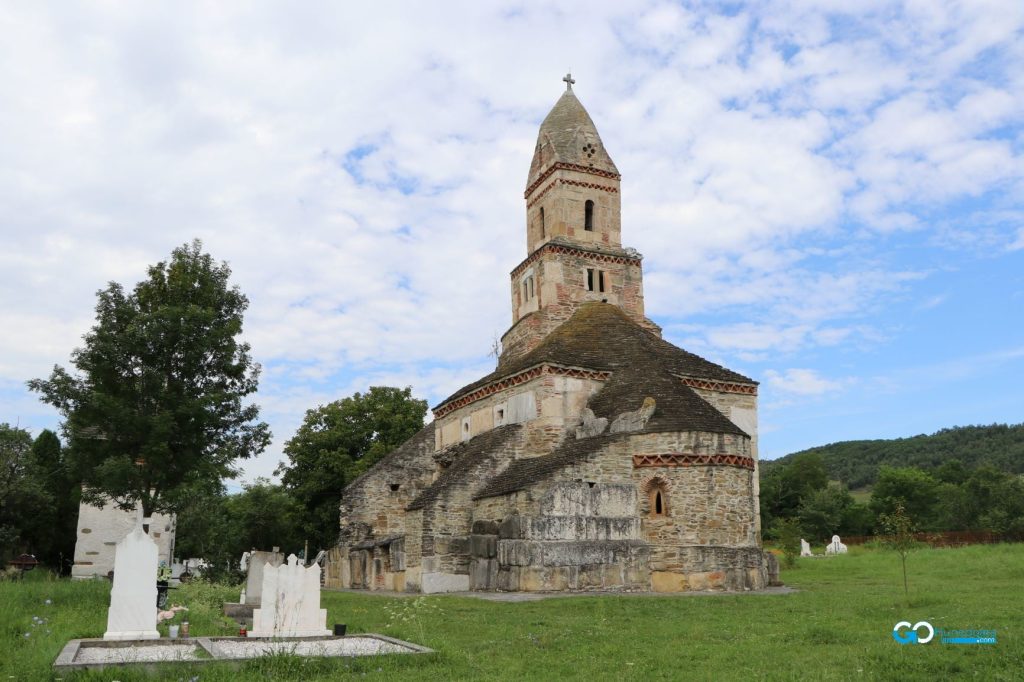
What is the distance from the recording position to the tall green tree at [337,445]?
129ft

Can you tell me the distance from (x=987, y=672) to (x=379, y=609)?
40.4ft

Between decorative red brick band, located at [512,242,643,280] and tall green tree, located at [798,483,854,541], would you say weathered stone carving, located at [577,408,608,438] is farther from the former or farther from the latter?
tall green tree, located at [798,483,854,541]

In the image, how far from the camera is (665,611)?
1495 cm

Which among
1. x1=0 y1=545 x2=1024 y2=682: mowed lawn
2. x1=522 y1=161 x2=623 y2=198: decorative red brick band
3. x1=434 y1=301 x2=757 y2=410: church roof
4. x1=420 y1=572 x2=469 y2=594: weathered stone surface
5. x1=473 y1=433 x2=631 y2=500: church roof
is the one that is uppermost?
x1=522 y1=161 x2=623 y2=198: decorative red brick band

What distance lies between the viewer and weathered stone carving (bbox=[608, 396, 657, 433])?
22.2 metres

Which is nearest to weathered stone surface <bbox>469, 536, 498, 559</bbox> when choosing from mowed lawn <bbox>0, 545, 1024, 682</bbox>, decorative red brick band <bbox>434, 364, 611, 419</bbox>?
mowed lawn <bbox>0, 545, 1024, 682</bbox>

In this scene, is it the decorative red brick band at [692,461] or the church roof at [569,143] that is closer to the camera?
the decorative red brick band at [692,461]

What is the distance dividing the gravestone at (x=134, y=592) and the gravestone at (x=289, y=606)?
1.42m

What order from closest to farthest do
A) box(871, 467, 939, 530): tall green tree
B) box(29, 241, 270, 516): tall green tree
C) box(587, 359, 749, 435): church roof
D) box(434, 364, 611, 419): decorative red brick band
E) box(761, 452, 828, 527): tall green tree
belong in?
box(29, 241, 270, 516): tall green tree, box(587, 359, 749, 435): church roof, box(434, 364, 611, 419): decorative red brick band, box(871, 467, 939, 530): tall green tree, box(761, 452, 828, 527): tall green tree

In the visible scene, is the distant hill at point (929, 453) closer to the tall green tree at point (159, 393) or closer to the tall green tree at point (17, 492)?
the tall green tree at point (17, 492)

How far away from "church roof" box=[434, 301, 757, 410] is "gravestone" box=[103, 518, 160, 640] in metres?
15.4

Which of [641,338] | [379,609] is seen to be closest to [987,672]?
[379,609]

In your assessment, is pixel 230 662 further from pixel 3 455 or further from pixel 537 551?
pixel 3 455

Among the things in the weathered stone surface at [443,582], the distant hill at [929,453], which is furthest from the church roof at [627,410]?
the distant hill at [929,453]
